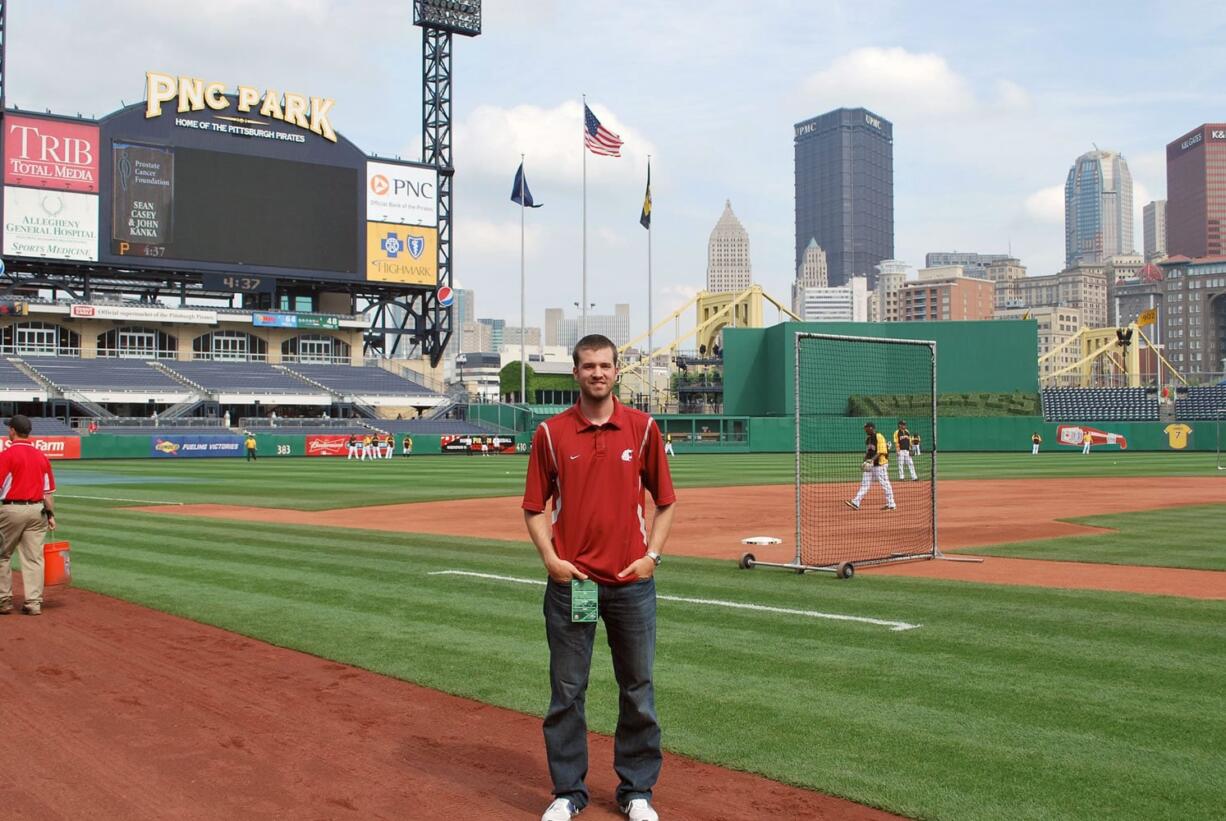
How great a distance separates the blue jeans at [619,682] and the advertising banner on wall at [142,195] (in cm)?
6653

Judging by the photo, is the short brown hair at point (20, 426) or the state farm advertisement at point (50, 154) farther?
the state farm advertisement at point (50, 154)

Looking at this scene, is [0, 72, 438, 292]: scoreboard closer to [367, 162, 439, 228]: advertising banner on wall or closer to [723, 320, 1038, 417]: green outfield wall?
[367, 162, 439, 228]: advertising banner on wall

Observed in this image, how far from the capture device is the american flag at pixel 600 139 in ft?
186

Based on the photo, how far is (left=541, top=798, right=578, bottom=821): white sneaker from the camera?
520cm

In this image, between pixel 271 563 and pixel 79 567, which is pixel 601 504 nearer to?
pixel 271 563

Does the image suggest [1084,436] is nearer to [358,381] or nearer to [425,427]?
[425,427]

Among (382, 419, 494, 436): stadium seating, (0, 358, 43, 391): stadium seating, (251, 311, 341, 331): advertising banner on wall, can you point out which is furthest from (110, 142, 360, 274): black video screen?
(382, 419, 494, 436): stadium seating

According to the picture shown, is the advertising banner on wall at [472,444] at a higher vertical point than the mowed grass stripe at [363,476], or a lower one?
higher

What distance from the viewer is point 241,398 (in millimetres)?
67812

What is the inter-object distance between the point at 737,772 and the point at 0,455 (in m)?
8.66

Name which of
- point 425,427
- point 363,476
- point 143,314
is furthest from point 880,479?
point 143,314

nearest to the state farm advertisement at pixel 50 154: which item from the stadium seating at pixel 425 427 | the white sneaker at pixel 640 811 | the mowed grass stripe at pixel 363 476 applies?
the mowed grass stripe at pixel 363 476

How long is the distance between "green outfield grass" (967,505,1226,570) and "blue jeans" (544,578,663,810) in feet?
36.0

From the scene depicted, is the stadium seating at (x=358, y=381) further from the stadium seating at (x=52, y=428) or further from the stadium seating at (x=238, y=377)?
the stadium seating at (x=52, y=428)
